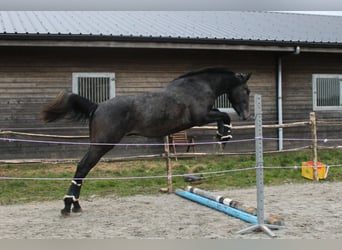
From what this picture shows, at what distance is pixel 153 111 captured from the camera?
549 centimetres

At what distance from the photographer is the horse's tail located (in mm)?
5641

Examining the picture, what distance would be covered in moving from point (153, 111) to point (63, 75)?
18.7 ft

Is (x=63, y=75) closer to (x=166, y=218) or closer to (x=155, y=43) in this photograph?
(x=155, y=43)

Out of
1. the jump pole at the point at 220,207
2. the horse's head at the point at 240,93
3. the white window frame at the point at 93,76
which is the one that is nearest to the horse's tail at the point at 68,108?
the horse's head at the point at 240,93

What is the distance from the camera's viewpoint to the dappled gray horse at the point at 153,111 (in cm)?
550

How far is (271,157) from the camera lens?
1089 cm

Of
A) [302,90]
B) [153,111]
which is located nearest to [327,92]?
[302,90]

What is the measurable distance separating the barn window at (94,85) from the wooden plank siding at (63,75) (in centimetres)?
13

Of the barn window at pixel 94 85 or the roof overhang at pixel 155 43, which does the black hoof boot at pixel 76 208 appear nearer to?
the roof overhang at pixel 155 43

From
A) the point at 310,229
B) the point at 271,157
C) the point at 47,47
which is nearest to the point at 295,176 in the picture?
the point at 271,157

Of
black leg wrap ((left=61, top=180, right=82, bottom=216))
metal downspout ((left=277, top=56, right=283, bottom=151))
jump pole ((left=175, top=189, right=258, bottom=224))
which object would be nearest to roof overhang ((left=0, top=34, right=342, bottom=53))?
metal downspout ((left=277, top=56, right=283, bottom=151))

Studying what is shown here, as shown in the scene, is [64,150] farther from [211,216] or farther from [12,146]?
[211,216]

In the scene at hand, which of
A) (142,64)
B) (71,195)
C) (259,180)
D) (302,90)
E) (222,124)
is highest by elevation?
(142,64)

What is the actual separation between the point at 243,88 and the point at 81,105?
218 centimetres
